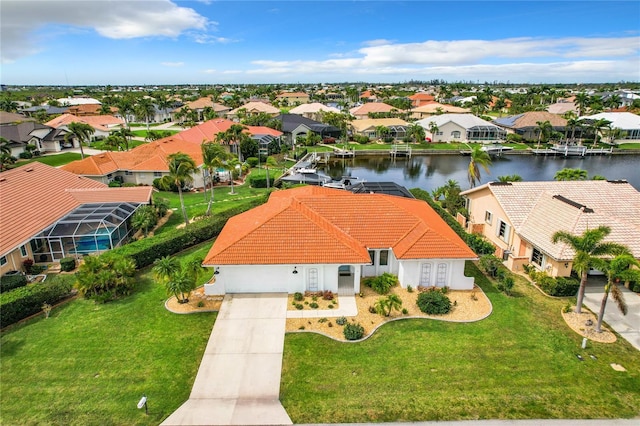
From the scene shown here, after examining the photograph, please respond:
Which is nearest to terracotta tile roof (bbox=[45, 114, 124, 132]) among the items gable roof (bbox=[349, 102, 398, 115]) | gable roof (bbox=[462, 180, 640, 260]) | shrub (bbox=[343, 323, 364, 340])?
gable roof (bbox=[349, 102, 398, 115])

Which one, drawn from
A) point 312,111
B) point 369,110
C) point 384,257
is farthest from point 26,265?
point 369,110

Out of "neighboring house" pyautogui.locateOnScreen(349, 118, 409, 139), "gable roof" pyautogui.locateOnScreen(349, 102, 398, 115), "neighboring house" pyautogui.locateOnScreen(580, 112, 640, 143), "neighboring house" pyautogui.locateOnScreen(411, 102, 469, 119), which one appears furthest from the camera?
"neighboring house" pyautogui.locateOnScreen(411, 102, 469, 119)

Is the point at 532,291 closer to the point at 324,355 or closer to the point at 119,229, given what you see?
the point at 324,355

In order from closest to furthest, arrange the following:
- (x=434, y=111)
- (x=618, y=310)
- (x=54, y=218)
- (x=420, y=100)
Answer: (x=618, y=310) → (x=54, y=218) → (x=434, y=111) → (x=420, y=100)

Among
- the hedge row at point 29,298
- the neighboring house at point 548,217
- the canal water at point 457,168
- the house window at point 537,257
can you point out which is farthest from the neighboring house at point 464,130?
the hedge row at point 29,298

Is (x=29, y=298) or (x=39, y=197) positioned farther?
(x=39, y=197)

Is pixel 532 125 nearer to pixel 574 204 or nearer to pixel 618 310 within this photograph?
pixel 574 204

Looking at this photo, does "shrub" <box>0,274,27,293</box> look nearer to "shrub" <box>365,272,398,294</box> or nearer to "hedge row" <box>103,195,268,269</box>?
"hedge row" <box>103,195,268,269</box>
